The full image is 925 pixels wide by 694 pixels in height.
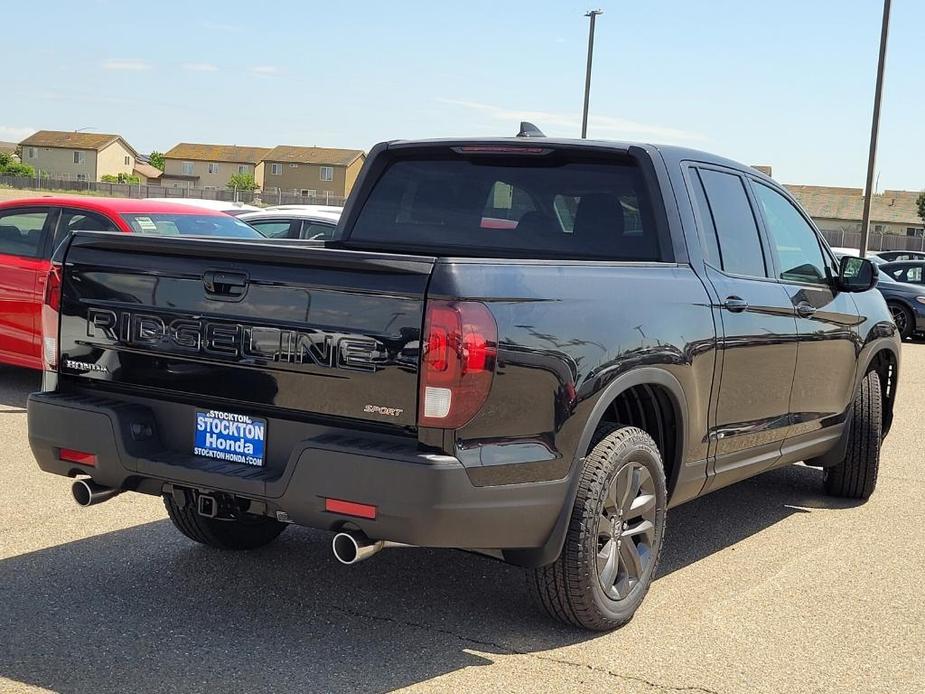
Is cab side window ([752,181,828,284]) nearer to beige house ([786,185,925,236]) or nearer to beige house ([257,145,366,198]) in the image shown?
beige house ([786,185,925,236])

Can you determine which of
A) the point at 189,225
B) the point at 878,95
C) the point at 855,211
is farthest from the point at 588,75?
the point at 855,211

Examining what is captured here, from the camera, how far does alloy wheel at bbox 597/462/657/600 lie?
464cm

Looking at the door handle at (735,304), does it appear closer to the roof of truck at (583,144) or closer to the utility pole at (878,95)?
the roof of truck at (583,144)

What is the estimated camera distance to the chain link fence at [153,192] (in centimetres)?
7962

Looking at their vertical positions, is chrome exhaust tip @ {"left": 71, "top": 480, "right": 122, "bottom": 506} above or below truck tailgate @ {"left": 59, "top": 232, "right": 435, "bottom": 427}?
below

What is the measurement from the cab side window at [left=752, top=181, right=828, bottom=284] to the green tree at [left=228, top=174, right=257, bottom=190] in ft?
380

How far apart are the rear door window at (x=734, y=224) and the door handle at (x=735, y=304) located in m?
0.16

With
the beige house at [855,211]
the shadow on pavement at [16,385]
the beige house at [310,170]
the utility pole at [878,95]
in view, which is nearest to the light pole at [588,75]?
the utility pole at [878,95]

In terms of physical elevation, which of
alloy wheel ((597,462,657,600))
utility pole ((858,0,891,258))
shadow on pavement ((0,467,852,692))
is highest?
utility pole ((858,0,891,258))

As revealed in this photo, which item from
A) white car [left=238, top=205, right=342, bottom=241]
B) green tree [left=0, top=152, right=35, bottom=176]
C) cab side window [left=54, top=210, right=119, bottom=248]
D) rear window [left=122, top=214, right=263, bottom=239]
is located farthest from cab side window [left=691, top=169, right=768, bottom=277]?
green tree [left=0, top=152, right=35, bottom=176]

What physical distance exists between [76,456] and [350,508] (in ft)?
4.05

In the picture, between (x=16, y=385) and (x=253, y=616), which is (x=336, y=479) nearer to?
(x=253, y=616)

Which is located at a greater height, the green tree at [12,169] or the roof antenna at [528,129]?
the roof antenna at [528,129]

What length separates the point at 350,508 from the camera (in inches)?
156
